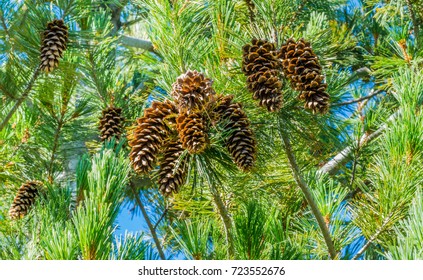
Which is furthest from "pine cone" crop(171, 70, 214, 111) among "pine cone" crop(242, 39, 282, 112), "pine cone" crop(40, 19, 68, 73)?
"pine cone" crop(40, 19, 68, 73)

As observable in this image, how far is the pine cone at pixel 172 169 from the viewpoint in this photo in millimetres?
1575

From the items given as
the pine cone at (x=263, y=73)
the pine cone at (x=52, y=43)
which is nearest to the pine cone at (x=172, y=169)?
the pine cone at (x=263, y=73)

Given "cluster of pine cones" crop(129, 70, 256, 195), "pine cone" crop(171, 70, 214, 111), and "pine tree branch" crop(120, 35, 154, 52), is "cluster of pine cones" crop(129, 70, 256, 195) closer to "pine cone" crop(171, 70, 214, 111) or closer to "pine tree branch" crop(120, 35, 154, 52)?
"pine cone" crop(171, 70, 214, 111)

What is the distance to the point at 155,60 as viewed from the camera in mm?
1974

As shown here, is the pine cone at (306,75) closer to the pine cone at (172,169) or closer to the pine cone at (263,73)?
the pine cone at (263,73)

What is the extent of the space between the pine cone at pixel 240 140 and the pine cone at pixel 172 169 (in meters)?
0.11

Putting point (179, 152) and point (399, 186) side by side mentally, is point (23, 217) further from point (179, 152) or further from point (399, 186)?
point (399, 186)

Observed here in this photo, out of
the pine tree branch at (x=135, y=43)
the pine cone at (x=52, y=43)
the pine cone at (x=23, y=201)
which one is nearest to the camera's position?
the pine cone at (x=52, y=43)

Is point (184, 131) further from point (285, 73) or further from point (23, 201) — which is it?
point (23, 201)

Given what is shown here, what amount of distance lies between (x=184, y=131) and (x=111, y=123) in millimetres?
693

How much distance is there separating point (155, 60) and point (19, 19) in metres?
0.39
